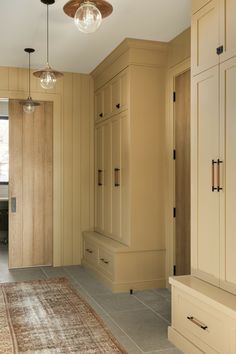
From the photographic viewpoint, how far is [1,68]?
5598 mm

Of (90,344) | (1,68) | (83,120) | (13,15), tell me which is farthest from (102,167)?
(90,344)

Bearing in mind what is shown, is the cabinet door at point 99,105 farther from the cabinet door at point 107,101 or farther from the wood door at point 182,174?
the wood door at point 182,174

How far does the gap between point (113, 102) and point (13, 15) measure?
1.74m

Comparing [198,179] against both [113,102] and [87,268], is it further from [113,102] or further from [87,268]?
[87,268]

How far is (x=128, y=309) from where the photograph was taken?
3908 mm

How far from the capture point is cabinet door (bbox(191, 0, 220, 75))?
114 inches

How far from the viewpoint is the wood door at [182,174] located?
13.8 ft

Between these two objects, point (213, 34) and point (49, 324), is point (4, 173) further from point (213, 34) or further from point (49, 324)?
point (213, 34)

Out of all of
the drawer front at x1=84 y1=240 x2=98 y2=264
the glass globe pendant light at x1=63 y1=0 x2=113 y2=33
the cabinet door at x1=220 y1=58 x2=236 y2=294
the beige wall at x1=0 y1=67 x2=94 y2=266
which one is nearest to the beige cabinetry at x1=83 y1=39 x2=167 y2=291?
the drawer front at x1=84 y1=240 x2=98 y2=264

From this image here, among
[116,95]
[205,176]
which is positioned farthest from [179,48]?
[205,176]

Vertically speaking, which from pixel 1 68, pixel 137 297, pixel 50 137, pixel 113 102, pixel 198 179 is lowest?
pixel 137 297

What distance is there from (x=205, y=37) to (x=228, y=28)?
31 cm

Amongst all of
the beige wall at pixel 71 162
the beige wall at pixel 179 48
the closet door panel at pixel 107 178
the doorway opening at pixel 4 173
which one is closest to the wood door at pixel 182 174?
the beige wall at pixel 179 48

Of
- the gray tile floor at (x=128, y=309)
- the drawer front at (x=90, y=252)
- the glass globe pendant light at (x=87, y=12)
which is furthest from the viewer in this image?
the drawer front at (x=90, y=252)
